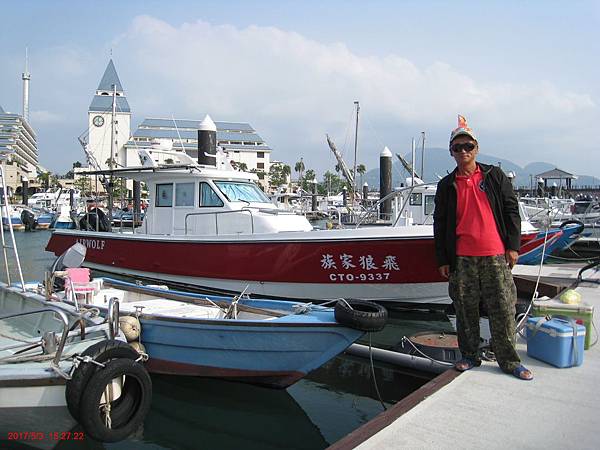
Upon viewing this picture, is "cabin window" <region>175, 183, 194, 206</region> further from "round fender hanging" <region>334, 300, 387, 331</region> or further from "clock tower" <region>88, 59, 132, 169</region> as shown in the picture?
"clock tower" <region>88, 59, 132, 169</region>

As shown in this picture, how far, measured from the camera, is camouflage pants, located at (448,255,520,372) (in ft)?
13.2

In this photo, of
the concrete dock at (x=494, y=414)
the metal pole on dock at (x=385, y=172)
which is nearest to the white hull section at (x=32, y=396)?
the concrete dock at (x=494, y=414)

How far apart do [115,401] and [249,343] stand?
136cm

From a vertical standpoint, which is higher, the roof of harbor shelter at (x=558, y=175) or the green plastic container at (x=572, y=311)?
the roof of harbor shelter at (x=558, y=175)

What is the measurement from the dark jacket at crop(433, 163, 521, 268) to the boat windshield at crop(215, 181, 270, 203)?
6.41 m

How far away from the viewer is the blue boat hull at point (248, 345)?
16.0 feet

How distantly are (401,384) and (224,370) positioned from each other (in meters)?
1.93

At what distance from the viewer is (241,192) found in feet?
34.2

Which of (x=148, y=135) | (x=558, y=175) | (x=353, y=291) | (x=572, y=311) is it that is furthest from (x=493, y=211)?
(x=148, y=135)

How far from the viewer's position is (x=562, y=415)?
3445 millimetres

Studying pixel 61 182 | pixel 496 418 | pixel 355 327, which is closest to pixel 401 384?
pixel 355 327

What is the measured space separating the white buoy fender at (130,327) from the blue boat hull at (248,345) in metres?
0.09

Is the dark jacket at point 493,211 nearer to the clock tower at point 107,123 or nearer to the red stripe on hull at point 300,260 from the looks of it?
the red stripe on hull at point 300,260

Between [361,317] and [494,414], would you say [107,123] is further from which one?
[494,414]
